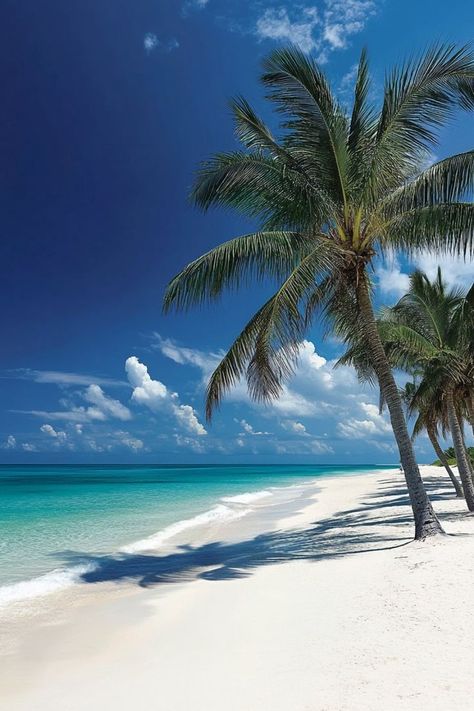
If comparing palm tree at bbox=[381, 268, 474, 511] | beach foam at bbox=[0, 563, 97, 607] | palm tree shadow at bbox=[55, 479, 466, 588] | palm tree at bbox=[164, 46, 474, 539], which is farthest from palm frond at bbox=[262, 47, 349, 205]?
beach foam at bbox=[0, 563, 97, 607]

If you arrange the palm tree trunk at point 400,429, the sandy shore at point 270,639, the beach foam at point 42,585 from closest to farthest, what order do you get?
the sandy shore at point 270,639 < the beach foam at point 42,585 < the palm tree trunk at point 400,429

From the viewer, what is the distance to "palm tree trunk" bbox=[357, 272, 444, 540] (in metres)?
8.05

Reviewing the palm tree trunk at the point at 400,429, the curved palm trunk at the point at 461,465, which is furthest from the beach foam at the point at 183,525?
the curved palm trunk at the point at 461,465

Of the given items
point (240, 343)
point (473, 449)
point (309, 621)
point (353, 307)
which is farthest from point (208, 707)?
point (473, 449)

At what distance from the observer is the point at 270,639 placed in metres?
4.59

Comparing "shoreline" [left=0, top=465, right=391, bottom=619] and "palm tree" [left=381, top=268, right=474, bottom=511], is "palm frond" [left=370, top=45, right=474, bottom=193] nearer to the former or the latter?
"palm tree" [left=381, top=268, right=474, bottom=511]

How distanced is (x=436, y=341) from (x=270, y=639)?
11.7m

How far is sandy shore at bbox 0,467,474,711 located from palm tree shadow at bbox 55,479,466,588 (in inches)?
4.0

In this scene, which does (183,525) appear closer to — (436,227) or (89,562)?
(89,562)

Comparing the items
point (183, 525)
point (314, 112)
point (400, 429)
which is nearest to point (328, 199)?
point (314, 112)

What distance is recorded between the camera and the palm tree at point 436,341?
12328mm

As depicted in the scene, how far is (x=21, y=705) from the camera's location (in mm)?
3768

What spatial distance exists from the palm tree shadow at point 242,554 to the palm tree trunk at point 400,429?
2.04 feet

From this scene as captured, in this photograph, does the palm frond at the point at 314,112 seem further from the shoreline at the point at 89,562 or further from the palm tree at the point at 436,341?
the shoreline at the point at 89,562
